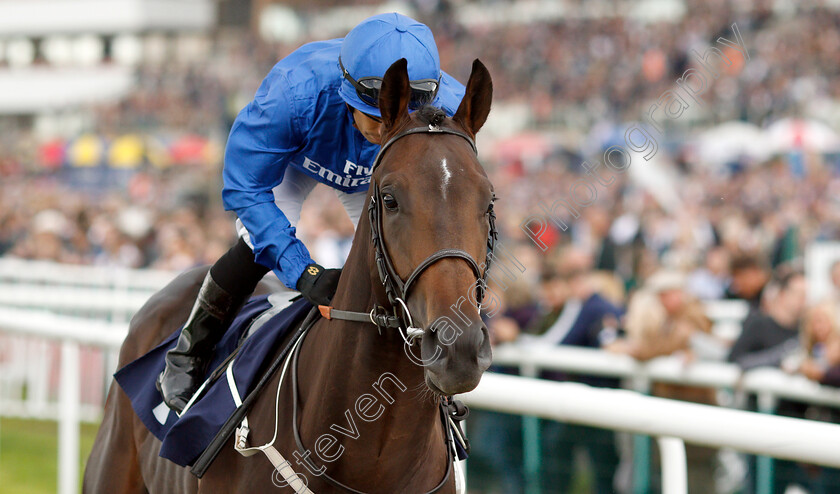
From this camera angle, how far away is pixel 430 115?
6.94 feet

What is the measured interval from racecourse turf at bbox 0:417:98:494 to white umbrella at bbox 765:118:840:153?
9660 millimetres

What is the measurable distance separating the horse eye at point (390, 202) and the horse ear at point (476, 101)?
30 cm

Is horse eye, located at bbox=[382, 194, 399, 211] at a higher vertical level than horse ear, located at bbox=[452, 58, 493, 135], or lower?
lower

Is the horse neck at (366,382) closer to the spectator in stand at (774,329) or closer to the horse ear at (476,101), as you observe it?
the horse ear at (476,101)

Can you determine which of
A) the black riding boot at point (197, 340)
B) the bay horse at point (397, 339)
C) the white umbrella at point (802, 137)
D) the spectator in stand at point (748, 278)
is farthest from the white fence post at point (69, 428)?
the white umbrella at point (802, 137)

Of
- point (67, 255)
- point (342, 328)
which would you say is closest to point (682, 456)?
point (342, 328)

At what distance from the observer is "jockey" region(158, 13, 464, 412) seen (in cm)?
233

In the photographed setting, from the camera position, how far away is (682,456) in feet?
7.99

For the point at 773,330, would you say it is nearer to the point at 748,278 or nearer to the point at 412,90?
the point at 748,278

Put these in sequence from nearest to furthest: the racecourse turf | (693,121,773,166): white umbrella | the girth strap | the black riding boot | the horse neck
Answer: the girth strap < the horse neck < the black riding boot < the racecourse turf < (693,121,773,166): white umbrella

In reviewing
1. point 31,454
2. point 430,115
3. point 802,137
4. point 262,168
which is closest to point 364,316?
point 430,115

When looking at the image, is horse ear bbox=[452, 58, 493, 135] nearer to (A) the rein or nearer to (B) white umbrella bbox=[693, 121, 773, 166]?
(A) the rein

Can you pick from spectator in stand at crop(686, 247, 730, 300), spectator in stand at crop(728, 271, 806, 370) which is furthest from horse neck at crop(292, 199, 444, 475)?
spectator in stand at crop(686, 247, 730, 300)

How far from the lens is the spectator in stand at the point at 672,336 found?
425 cm
